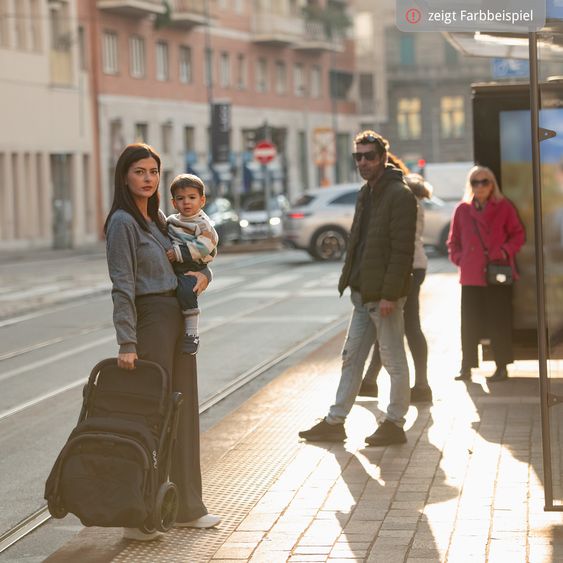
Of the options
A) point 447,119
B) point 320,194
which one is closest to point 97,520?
point 320,194

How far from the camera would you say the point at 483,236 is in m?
12.0

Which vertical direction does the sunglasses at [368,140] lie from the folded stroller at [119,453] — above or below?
above

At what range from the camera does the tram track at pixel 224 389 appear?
776cm

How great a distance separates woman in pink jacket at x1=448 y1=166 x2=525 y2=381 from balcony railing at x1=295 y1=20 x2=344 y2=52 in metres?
60.3

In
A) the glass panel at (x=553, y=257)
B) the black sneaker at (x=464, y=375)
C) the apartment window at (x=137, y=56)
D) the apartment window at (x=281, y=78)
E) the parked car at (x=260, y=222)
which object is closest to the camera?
the glass panel at (x=553, y=257)

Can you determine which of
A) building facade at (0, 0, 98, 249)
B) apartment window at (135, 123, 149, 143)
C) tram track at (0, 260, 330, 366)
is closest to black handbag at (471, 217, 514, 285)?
tram track at (0, 260, 330, 366)

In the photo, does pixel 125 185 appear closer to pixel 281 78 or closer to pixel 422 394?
pixel 422 394

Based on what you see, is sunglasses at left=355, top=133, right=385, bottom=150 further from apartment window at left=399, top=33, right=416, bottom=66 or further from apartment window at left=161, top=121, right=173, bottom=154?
apartment window at left=399, top=33, right=416, bottom=66

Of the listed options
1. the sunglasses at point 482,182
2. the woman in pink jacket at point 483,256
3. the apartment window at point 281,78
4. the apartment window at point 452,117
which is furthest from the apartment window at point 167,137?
the sunglasses at point 482,182

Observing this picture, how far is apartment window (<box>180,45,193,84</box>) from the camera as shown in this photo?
198ft

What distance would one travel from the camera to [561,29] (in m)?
6.63

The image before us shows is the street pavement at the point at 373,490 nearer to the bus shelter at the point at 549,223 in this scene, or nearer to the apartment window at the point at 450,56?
the bus shelter at the point at 549,223

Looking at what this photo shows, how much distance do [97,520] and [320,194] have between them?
88.4 feet

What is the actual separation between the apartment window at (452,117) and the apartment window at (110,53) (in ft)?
136
